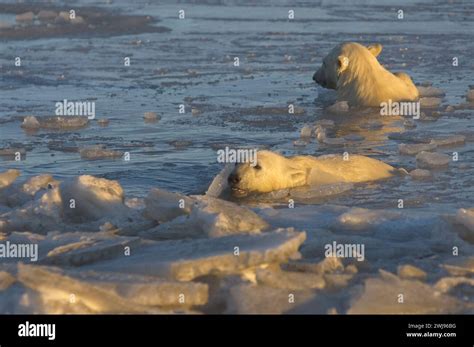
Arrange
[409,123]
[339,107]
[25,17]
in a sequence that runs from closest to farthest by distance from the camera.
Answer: [409,123], [339,107], [25,17]

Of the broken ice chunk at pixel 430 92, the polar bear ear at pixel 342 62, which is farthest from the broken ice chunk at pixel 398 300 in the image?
the broken ice chunk at pixel 430 92

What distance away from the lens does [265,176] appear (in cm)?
791

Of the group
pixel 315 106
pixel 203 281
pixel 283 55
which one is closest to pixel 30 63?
pixel 283 55

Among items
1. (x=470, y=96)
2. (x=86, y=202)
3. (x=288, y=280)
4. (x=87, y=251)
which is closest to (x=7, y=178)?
(x=86, y=202)

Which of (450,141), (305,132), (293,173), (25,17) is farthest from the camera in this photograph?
(25,17)

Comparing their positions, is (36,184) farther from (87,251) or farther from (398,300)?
(398,300)

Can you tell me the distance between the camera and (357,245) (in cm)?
606

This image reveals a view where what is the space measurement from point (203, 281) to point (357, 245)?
4.20ft

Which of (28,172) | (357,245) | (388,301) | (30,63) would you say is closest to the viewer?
(388,301)

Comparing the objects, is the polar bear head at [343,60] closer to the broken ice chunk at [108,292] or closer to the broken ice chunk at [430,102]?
the broken ice chunk at [430,102]

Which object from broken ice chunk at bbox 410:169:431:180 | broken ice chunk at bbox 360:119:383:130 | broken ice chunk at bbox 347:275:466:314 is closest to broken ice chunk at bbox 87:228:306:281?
broken ice chunk at bbox 347:275:466:314

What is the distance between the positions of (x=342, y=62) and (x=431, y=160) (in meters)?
3.12

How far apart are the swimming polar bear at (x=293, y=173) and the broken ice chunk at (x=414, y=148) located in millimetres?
1046

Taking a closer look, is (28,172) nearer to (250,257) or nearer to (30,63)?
(250,257)
